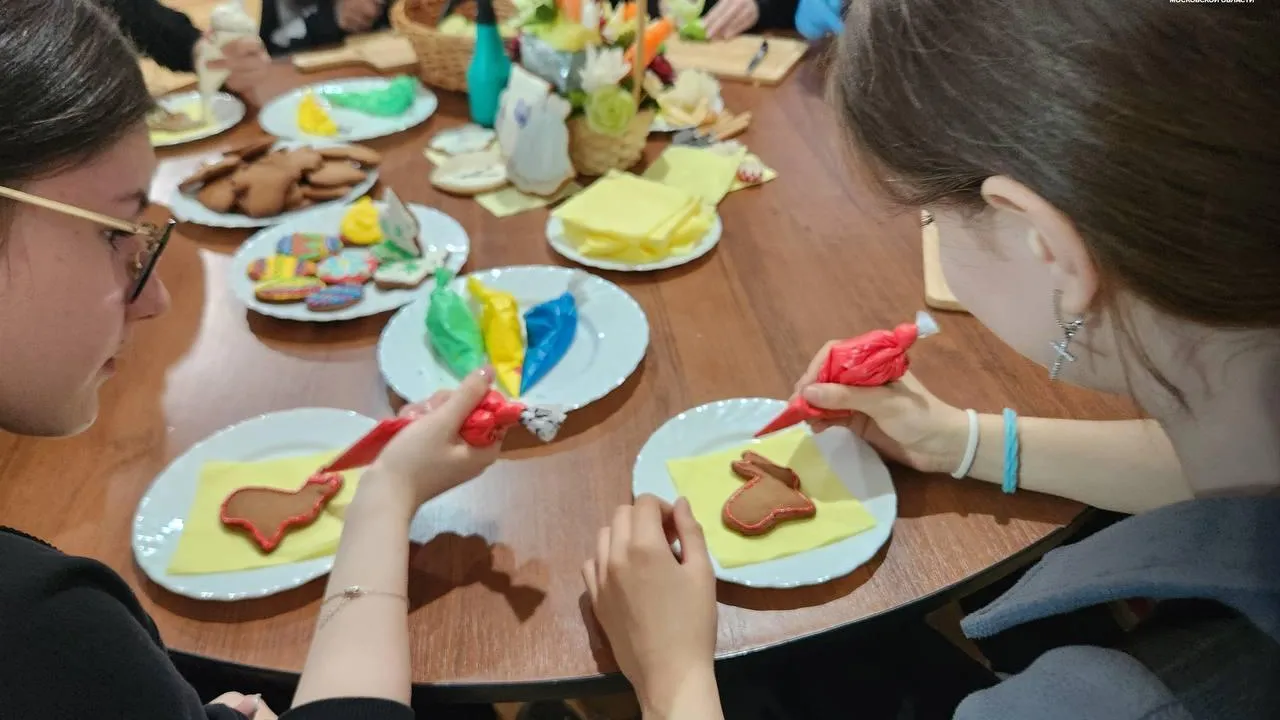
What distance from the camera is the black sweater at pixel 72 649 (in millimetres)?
514

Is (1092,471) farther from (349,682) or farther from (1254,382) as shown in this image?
(349,682)

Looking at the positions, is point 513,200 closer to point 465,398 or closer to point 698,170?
point 698,170

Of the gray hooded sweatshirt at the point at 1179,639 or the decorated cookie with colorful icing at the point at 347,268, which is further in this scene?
the decorated cookie with colorful icing at the point at 347,268

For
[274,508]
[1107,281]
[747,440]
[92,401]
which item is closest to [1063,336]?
[1107,281]

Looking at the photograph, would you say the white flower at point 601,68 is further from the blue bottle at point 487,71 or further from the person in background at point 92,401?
the person in background at point 92,401

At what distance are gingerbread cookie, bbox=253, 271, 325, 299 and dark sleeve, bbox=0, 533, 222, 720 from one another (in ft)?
1.75

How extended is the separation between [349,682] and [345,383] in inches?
16.4

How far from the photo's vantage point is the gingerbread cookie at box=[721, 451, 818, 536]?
77 centimetres

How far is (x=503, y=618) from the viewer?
710 mm

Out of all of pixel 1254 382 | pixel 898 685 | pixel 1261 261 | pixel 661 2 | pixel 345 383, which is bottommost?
pixel 898 685

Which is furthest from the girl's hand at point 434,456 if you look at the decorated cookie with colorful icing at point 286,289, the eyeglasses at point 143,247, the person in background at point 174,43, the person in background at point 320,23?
the person in background at point 320,23

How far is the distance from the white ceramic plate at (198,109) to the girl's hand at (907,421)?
1.20 m

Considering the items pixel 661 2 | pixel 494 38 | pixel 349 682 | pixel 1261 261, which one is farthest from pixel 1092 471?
pixel 661 2

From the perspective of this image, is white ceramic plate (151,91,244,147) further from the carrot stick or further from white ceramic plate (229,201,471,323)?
the carrot stick
